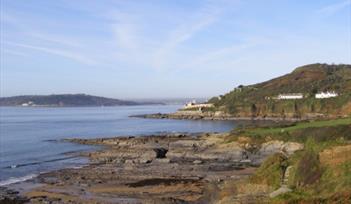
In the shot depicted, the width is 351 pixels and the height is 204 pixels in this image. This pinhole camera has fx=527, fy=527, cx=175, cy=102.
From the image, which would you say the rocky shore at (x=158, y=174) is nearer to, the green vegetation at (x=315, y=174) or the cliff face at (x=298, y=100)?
the green vegetation at (x=315, y=174)

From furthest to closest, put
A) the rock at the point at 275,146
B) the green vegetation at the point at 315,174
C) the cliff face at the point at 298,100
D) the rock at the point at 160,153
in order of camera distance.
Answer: the cliff face at the point at 298,100 → the rock at the point at 160,153 → the rock at the point at 275,146 → the green vegetation at the point at 315,174

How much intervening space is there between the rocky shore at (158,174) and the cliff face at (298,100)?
61.7m

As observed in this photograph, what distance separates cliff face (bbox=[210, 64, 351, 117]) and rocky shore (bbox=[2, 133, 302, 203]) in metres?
61.7

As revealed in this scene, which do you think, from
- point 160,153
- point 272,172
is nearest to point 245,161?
point 160,153

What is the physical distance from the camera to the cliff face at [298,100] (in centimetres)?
12444

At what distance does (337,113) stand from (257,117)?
24.5 metres

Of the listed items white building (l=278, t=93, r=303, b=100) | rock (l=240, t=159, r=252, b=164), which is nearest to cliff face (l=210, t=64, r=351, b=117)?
white building (l=278, t=93, r=303, b=100)

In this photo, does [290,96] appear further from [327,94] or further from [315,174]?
[315,174]

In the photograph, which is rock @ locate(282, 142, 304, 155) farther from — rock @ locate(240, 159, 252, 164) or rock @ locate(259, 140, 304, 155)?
rock @ locate(240, 159, 252, 164)

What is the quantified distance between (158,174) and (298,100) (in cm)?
9780

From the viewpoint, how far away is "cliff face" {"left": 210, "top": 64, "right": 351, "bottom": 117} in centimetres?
12444

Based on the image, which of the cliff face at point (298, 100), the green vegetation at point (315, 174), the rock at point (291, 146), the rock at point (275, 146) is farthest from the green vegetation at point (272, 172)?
the cliff face at point (298, 100)

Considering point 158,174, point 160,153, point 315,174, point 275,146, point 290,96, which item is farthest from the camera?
point 290,96

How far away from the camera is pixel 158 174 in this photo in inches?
1747
